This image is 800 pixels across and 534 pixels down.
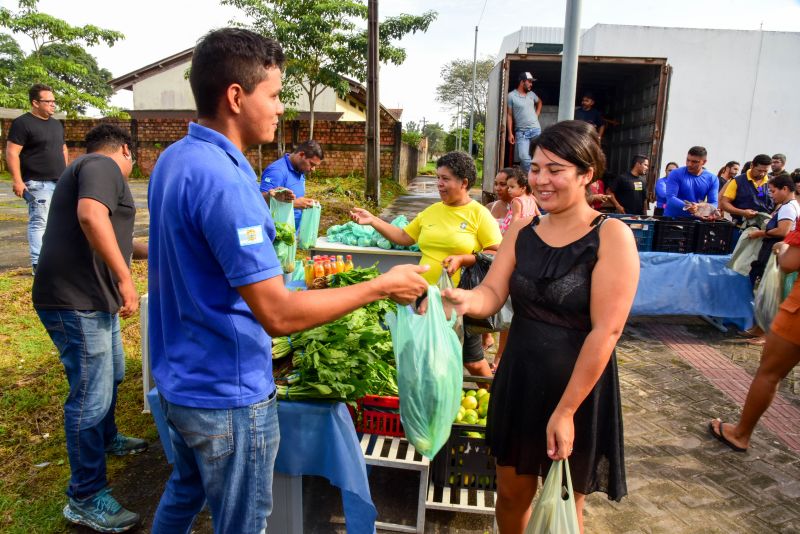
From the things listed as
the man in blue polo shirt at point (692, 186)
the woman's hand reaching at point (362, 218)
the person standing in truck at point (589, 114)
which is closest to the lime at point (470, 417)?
the woman's hand reaching at point (362, 218)

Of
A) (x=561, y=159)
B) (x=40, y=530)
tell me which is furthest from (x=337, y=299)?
(x=40, y=530)

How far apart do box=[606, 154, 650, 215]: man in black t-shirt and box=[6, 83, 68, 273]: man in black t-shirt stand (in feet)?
25.1

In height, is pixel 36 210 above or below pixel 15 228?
above

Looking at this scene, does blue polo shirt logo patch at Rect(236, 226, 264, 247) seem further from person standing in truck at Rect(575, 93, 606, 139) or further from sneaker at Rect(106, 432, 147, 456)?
person standing in truck at Rect(575, 93, 606, 139)

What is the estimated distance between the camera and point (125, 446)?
3348mm

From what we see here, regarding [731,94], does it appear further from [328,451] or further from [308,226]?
[328,451]

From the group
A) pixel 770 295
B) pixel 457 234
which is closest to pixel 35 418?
pixel 457 234

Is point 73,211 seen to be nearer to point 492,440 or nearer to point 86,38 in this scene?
point 492,440

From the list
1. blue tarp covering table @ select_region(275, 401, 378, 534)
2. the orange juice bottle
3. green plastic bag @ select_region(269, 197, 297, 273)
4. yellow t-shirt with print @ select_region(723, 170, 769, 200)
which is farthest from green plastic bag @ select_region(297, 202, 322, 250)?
yellow t-shirt with print @ select_region(723, 170, 769, 200)

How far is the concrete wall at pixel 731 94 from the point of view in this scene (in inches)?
659

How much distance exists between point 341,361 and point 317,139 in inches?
704

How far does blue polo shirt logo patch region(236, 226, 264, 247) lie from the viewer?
4.53 feet

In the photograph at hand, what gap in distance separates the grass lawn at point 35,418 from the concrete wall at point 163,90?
22.6 meters

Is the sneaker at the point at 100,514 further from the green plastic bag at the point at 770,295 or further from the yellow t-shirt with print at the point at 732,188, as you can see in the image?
the yellow t-shirt with print at the point at 732,188
